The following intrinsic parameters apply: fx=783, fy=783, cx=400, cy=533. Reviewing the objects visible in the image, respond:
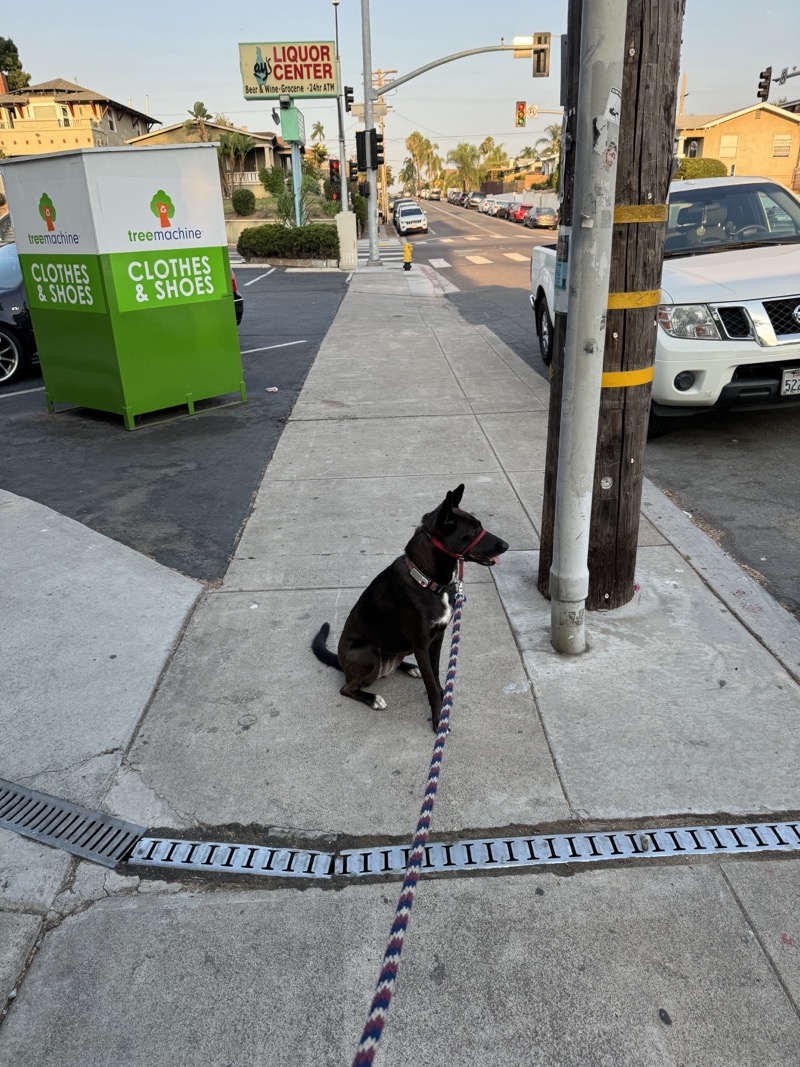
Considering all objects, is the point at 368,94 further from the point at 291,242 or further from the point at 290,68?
the point at 290,68

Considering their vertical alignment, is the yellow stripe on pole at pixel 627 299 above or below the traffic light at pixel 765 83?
below

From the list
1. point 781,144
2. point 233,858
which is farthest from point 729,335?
point 781,144

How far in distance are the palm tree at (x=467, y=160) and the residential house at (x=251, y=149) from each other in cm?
6707

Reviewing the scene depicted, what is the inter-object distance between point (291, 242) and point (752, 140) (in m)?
47.8

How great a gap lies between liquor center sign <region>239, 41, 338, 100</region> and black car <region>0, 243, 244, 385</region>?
1053 inches

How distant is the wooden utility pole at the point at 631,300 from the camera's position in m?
3.27

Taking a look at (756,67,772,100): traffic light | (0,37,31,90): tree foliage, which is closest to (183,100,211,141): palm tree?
(0,37,31,90): tree foliage

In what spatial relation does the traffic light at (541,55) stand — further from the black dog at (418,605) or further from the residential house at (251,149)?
the residential house at (251,149)

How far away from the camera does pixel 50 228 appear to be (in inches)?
289

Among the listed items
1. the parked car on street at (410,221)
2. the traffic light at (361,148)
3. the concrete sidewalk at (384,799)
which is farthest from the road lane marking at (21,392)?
the parked car on street at (410,221)

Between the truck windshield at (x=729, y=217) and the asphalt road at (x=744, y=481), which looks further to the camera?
the truck windshield at (x=729, y=217)

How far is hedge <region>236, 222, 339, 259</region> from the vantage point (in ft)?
90.9

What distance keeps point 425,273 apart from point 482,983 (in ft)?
78.1

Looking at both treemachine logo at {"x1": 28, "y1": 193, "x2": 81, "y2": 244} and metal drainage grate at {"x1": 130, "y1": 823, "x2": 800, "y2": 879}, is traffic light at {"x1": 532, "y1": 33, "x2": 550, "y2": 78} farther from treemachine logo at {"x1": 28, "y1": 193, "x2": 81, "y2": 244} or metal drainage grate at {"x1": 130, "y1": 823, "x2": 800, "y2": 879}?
metal drainage grate at {"x1": 130, "y1": 823, "x2": 800, "y2": 879}
